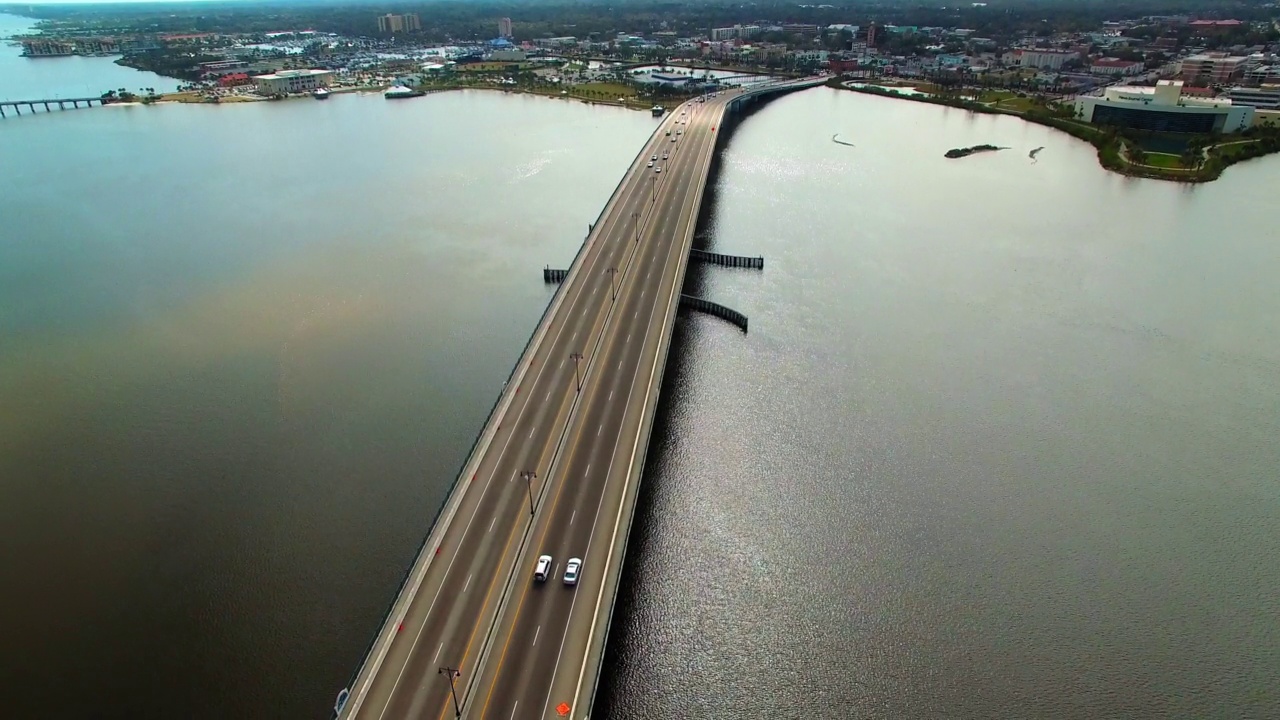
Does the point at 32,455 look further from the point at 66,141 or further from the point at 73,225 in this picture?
the point at 66,141

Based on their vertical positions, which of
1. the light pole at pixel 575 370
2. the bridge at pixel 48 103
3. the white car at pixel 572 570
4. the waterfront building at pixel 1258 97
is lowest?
the white car at pixel 572 570

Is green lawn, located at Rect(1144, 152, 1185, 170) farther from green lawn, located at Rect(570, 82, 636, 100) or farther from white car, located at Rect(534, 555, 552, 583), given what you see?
white car, located at Rect(534, 555, 552, 583)

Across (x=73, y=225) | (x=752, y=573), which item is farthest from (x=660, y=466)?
(x=73, y=225)

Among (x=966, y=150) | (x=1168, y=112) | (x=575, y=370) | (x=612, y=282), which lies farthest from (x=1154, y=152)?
(x=575, y=370)

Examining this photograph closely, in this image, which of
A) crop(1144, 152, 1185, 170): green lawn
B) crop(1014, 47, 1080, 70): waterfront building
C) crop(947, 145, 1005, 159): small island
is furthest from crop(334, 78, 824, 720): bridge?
crop(1014, 47, 1080, 70): waterfront building

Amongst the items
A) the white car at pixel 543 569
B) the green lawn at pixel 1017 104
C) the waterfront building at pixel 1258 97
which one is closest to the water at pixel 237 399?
the white car at pixel 543 569

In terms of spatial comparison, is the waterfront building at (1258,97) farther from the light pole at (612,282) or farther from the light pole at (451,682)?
the light pole at (451,682)
